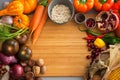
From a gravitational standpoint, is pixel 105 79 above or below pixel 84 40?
below

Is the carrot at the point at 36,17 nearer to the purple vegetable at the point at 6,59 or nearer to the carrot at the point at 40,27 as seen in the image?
the carrot at the point at 40,27

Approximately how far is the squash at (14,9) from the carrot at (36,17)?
0.07 metres

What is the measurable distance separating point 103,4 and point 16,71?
558 millimetres

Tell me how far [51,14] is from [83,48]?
240 mm

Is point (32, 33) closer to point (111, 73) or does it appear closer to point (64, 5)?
point (64, 5)

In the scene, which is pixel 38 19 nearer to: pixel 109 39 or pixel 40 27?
pixel 40 27

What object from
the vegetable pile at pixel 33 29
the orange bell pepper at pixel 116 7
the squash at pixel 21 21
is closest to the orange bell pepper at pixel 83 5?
the vegetable pile at pixel 33 29

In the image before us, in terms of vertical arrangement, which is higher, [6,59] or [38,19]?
[38,19]

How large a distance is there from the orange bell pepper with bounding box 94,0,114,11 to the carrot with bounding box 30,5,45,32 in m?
0.28

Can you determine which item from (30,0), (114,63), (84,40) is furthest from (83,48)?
(30,0)

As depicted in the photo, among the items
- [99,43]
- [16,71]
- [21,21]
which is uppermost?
[21,21]

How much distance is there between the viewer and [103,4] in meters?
1.95

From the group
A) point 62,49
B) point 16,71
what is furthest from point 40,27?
point 16,71

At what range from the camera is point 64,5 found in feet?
6.53
